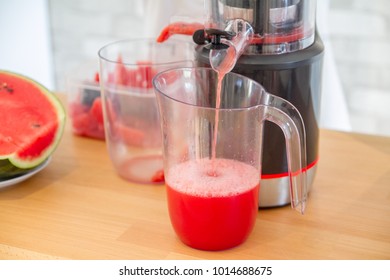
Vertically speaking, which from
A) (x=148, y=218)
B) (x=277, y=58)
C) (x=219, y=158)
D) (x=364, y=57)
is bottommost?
(x=364, y=57)

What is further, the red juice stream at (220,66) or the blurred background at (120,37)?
the blurred background at (120,37)

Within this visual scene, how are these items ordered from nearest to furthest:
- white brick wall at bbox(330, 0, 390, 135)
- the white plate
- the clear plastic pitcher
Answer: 1. the clear plastic pitcher
2. the white plate
3. white brick wall at bbox(330, 0, 390, 135)

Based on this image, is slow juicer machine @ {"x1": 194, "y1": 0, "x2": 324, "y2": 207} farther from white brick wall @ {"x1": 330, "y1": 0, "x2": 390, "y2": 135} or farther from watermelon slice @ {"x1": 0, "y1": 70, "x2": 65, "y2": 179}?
white brick wall @ {"x1": 330, "y1": 0, "x2": 390, "y2": 135}

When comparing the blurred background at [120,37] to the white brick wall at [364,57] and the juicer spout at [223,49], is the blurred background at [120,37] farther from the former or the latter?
the juicer spout at [223,49]

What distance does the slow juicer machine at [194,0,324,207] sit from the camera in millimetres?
958

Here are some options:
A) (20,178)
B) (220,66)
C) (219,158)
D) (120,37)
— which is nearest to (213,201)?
(219,158)

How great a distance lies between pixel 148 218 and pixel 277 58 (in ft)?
1.00

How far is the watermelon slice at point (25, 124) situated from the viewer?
1.10m

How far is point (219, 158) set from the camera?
919 millimetres

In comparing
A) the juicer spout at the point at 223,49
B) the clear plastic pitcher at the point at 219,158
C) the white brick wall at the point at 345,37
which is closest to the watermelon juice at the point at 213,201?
the clear plastic pitcher at the point at 219,158

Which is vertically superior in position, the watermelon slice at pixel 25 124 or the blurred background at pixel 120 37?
the watermelon slice at pixel 25 124

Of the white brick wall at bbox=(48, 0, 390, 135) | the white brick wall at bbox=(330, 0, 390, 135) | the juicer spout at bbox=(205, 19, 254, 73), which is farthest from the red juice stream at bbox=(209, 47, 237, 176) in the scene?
the white brick wall at bbox=(330, 0, 390, 135)

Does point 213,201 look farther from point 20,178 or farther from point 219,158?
point 20,178

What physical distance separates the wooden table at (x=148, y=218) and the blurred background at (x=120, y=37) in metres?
0.87
